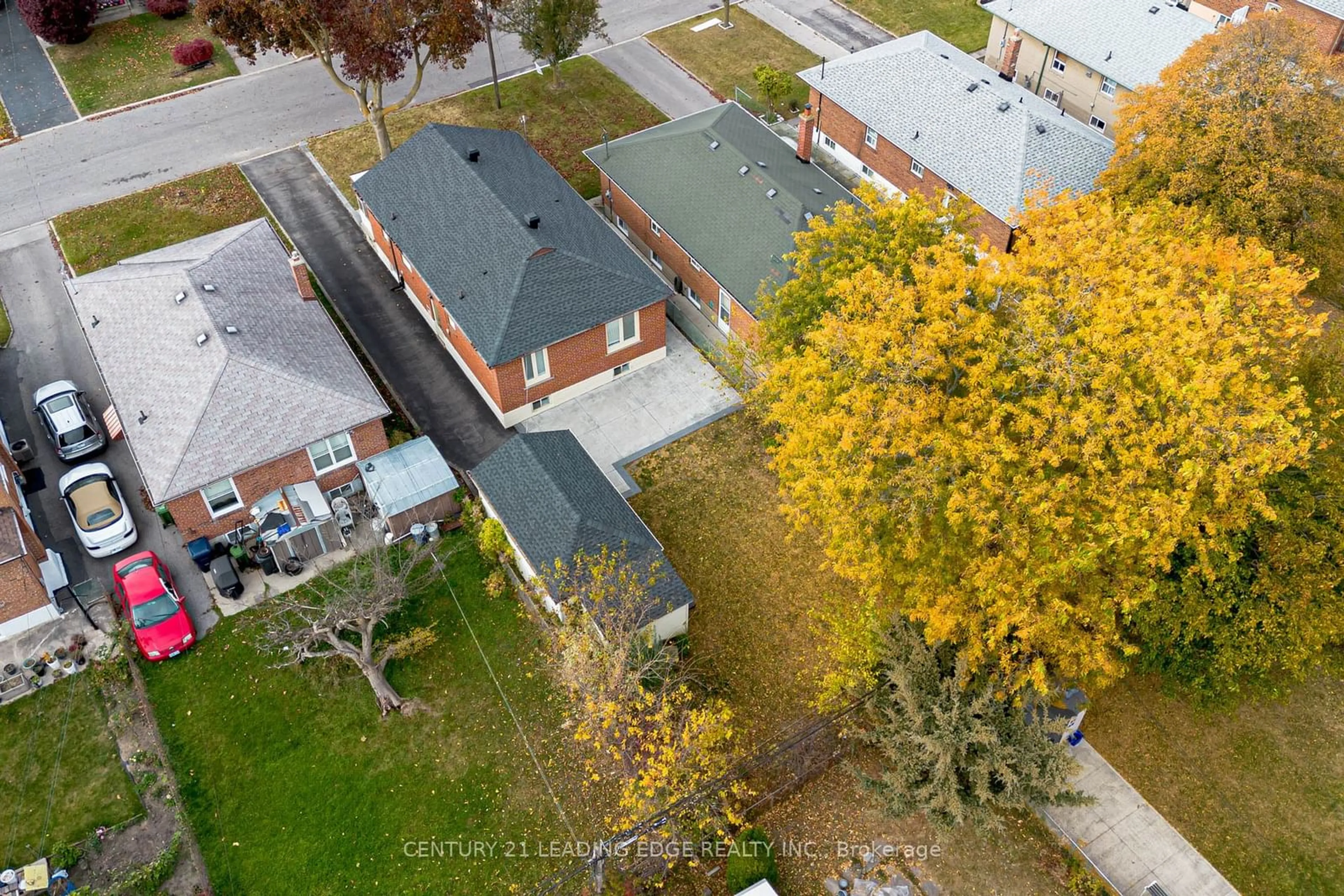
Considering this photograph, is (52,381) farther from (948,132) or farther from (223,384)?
(948,132)

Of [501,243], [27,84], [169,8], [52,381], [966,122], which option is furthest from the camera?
[169,8]

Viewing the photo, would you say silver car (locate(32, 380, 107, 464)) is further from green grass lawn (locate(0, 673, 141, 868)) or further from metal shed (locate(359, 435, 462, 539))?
metal shed (locate(359, 435, 462, 539))

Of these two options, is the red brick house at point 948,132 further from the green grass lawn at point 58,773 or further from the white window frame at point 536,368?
the green grass lawn at point 58,773

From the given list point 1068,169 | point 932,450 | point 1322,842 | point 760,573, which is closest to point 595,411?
point 760,573

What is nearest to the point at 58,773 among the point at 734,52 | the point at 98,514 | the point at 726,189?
the point at 98,514

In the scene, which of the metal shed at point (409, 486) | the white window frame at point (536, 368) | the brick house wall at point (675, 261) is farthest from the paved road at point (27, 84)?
the white window frame at point (536, 368)

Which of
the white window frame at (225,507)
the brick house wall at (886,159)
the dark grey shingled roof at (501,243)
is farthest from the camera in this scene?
the brick house wall at (886,159)
